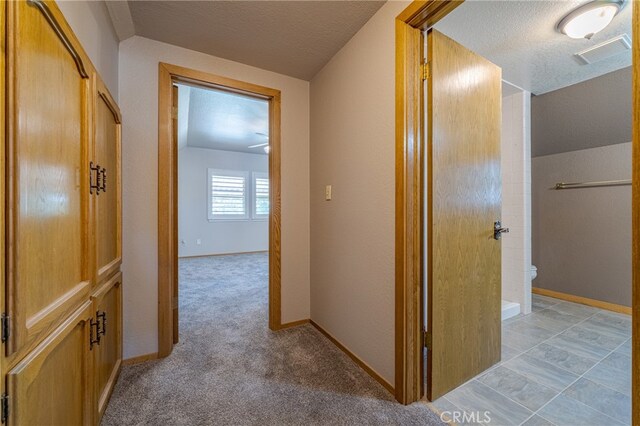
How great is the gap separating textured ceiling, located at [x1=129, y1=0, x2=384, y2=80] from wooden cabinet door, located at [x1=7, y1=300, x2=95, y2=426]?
65.8 inches

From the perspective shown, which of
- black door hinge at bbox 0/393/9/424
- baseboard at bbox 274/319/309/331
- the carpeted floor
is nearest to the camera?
black door hinge at bbox 0/393/9/424

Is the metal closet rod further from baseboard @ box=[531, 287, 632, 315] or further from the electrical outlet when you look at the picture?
the electrical outlet

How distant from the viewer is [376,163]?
5.35 ft

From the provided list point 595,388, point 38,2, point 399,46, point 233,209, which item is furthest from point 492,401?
point 233,209

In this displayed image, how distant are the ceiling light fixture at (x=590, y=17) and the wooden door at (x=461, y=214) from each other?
497 millimetres

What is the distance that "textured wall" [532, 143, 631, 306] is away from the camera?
8.77 feet

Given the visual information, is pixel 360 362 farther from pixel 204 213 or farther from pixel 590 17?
pixel 204 213

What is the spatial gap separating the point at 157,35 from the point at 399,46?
63.5 inches

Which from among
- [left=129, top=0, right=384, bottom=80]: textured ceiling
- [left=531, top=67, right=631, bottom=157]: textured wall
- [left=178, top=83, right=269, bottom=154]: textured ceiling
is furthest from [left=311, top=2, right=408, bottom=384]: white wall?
[left=531, top=67, right=631, bottom=157]: textured wall

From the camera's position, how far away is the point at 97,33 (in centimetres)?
135

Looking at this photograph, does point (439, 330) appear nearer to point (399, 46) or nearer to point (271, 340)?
point (271, 340)

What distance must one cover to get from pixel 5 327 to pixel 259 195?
637 cm

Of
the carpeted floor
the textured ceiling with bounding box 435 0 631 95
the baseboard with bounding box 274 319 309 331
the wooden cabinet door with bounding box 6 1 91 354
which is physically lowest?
the carpeted floor

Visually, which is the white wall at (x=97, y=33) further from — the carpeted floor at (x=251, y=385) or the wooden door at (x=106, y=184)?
the carpeted floor at (x=251, y=385)
